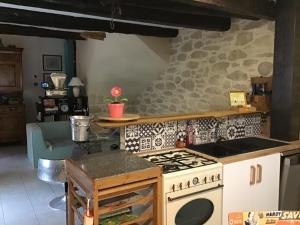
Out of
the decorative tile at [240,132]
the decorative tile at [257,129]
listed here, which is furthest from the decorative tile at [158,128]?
the decorative tile at [257,129]

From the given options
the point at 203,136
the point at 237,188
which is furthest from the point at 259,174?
the point at 203,136

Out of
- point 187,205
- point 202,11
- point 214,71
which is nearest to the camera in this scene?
point 187,205

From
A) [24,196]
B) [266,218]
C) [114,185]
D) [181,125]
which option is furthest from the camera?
[24,196]

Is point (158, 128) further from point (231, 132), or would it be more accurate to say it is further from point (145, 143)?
point (231, 132)

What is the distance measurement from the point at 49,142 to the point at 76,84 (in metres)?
1.55

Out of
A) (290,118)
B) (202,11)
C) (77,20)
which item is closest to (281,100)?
(290,118)

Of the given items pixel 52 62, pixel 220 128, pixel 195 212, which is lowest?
pixel 195 212

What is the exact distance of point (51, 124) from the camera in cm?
439

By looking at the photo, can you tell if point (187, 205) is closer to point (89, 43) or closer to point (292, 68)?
point (292, 68)

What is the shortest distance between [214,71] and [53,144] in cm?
257

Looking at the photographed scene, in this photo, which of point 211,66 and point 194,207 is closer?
point 194,207

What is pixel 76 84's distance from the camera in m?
5.29

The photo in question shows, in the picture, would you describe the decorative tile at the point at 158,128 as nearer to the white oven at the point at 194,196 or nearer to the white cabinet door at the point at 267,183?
the white oven at the point at 194,196

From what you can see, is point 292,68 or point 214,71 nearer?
point 292,68
